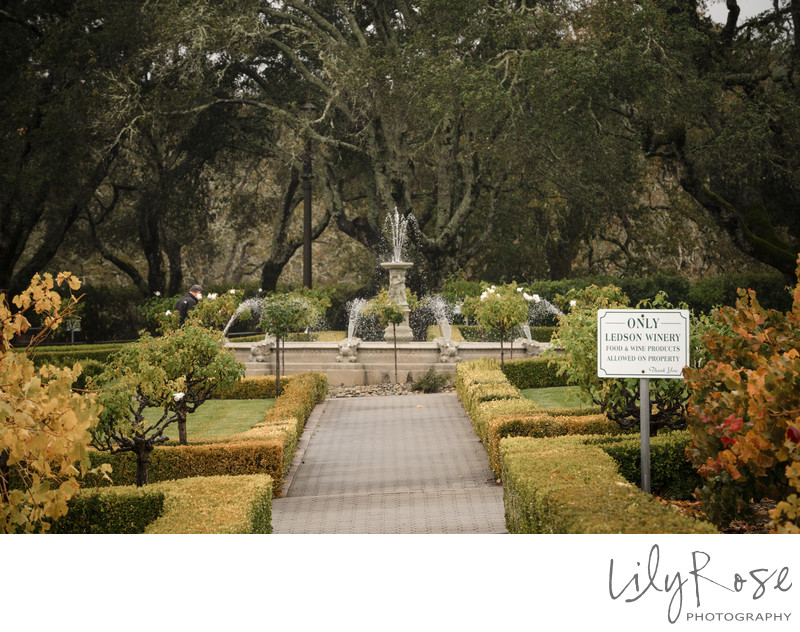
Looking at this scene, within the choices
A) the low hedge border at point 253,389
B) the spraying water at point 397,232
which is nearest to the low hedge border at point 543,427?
the low hedge border at point 253,389

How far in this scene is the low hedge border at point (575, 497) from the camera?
15.0ft

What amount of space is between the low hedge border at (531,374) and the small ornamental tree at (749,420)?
9.24 m

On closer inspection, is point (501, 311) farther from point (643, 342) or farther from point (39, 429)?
point (39, 429)

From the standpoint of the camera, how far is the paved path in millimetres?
7145

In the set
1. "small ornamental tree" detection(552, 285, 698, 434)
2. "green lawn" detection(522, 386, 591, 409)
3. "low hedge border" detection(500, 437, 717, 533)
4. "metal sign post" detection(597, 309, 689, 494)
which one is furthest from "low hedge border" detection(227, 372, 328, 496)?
"metal sign post" detection(597, 309, 689, 494)

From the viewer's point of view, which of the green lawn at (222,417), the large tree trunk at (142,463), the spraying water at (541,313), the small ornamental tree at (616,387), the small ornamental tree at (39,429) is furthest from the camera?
the spraying water at (541,313)

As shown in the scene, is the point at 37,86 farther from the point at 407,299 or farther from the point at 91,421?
the point at 91,421

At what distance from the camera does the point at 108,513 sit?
Result: 606 cm

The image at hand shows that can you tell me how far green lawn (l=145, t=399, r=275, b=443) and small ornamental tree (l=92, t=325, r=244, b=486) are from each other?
144 centimetres

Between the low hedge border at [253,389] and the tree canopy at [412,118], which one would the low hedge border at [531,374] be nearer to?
the low hedge border at [253,389]

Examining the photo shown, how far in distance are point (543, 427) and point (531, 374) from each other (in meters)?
6.80
